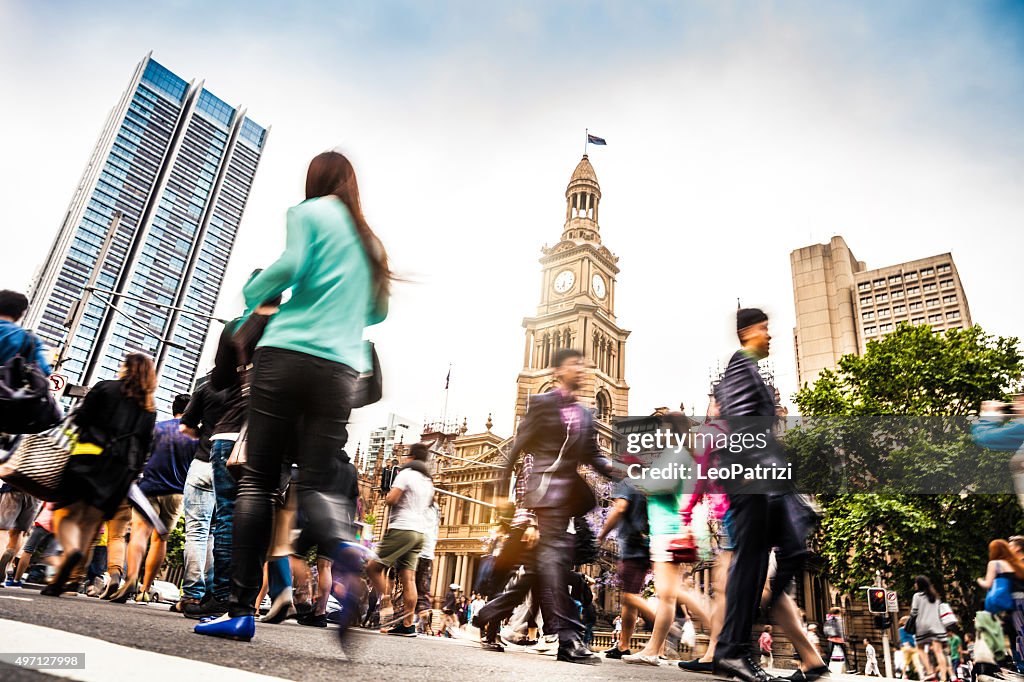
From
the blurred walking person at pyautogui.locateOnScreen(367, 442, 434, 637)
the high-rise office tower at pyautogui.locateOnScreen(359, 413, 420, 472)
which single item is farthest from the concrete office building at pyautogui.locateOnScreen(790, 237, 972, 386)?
the blurred walking person at pyautogui.locateOnScreen(367, 442, 434, 637)

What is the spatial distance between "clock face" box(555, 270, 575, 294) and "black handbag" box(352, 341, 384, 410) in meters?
57.7

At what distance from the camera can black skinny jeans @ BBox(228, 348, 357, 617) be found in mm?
2467

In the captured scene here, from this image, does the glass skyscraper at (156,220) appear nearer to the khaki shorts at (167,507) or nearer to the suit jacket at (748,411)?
the khaki shorts at (167,507)

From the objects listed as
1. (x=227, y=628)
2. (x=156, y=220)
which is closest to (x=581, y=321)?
(x=227, y=628)

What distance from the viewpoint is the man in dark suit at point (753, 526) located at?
3.20 m

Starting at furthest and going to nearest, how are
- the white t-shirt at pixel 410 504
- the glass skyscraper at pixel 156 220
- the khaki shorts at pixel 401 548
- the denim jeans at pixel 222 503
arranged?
the glass skyscraper at pixel 156 220
the white t-shirt at pixel 410 504
the khaki shorts at pixel 401 548
the denim jeans at pixel 222 503

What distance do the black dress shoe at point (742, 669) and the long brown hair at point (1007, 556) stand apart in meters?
3.03

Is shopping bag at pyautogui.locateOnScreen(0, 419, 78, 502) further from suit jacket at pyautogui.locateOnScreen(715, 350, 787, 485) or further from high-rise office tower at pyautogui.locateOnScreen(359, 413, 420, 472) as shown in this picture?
high-rise office tower at pyautogui.locateOnScreen(359, 413, 420, 472)

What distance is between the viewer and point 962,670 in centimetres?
1589

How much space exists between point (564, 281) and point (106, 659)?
2379 inches

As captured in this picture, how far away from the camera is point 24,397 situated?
3.97m

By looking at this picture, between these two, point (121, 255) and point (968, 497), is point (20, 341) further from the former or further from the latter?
point (121, 255)

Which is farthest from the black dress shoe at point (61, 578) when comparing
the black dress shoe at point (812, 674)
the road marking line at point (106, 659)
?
the black dress shoe at point (812, 674)

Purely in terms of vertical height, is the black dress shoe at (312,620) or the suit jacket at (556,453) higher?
the suit jacket at (556,453)
